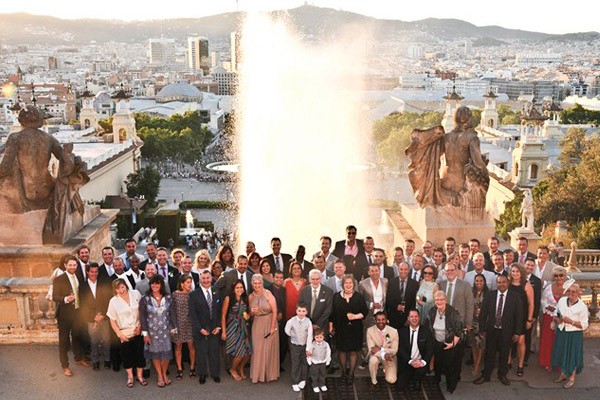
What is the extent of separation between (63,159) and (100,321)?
234 centimetres

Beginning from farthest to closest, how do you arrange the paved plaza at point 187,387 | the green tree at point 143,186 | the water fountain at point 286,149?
the green tree at point 143,186 → the water fountain at point 286,149 → the paved plaza at point 187,387

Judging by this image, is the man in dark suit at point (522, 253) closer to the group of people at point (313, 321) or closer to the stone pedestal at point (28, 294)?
the group of people at point (313, 321)

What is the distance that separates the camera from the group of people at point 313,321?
6984 mm

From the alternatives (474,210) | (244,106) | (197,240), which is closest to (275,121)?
(244,106)

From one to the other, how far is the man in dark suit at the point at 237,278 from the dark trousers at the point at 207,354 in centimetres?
49

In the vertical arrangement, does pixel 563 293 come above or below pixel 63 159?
below

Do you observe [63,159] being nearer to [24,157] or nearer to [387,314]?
[24,157]

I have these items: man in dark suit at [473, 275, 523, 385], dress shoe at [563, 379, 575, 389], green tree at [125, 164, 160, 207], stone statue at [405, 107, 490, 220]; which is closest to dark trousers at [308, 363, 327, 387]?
man in dark suit at [473, 275, 523, 385]

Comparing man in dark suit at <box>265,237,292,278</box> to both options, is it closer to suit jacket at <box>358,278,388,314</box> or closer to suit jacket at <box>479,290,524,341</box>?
suit jacket at <box>358,278,388,314</box>

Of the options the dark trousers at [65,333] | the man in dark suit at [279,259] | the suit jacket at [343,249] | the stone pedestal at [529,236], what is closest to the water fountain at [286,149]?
the stone pedestal at [529,236]

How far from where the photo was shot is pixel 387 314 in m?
7.54

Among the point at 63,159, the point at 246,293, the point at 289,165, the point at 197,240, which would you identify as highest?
the point at 63,159

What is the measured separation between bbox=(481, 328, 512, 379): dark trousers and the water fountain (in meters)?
11.5

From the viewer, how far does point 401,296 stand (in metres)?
7.50
